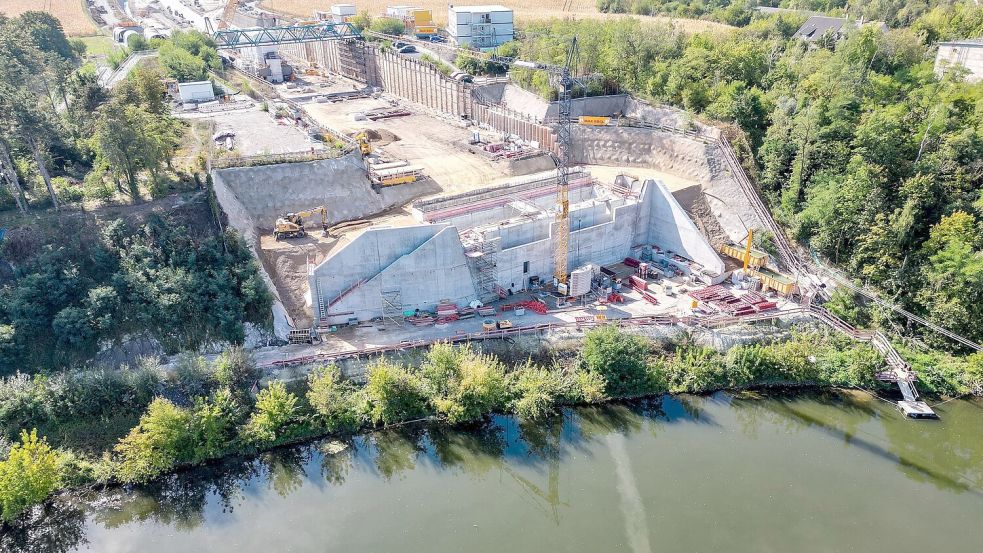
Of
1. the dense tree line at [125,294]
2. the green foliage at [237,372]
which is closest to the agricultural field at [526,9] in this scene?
the dense tree line at [125,294]

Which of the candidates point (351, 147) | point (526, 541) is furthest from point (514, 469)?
point (351, 147)

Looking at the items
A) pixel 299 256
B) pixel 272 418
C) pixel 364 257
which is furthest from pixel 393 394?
pixel 299 256

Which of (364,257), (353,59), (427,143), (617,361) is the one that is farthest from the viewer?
(353,59)

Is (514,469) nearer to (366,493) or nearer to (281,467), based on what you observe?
(366,493)

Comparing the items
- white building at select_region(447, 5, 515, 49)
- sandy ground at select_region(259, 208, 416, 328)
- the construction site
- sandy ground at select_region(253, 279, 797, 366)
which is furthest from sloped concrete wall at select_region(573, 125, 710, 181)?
white building at select_region(447, 5, 515, 49)

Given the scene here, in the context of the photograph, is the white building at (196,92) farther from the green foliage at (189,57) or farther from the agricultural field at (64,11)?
the agricultural field at (64,11)

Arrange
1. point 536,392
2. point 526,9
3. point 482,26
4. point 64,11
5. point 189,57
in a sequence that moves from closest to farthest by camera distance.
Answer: point 536,392
point 189,57
point 482,26
point 526,9
point 64,11

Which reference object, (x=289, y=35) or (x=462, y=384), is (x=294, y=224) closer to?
(x=462, y=384)

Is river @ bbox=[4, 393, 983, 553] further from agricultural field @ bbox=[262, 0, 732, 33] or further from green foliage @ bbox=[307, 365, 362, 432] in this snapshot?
agricultural field @ bbox=[262, 0, 732, 33]
